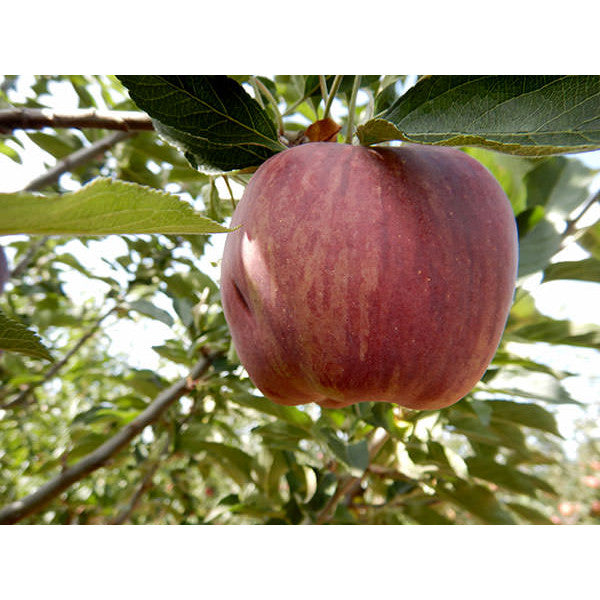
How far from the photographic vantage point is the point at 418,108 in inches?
16.8

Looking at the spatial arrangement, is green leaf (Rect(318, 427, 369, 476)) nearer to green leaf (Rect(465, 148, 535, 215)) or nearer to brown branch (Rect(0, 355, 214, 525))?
brown branch (Rect(0, 355, 214, 525))

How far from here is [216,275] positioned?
95 centimetres

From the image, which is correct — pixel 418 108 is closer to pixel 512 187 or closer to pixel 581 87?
pixel 581 87

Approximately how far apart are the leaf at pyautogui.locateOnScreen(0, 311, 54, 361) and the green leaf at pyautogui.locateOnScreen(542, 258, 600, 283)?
637 mm

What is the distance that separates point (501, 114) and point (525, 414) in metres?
0.55

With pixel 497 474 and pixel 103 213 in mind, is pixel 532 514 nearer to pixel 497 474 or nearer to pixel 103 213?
pixel 497 474

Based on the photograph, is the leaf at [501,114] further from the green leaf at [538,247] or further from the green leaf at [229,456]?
the green leaf at [229,456]

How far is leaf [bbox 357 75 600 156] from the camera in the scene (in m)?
0.36

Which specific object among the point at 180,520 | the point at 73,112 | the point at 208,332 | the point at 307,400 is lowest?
the point at 180,520

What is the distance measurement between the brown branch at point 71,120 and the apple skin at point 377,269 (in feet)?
0.71

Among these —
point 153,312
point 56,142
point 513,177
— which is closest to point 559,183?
point 513,177

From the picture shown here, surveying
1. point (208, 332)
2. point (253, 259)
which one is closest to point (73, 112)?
point (253, 259)

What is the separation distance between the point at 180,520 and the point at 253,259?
1.18 metres

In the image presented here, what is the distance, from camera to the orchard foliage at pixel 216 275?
378mm
